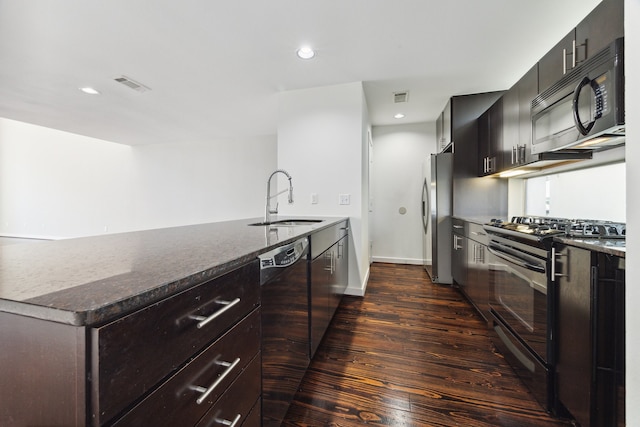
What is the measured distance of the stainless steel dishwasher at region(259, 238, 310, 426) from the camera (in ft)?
3.15

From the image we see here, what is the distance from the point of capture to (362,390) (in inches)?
57.5

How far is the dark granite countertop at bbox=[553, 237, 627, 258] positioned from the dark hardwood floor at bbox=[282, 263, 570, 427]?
91 cm

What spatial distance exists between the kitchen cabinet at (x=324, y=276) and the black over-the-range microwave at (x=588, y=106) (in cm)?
158

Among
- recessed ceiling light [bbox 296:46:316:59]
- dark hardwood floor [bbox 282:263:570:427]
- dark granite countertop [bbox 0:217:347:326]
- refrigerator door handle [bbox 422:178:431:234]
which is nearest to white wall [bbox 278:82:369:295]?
recessed ceiling light [bbox 296:46:316:59]

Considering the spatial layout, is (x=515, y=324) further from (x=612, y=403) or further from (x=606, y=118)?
(x=606, y=118)

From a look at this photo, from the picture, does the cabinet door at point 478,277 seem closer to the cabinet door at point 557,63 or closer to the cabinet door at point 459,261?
the cabinet door at point 459,261

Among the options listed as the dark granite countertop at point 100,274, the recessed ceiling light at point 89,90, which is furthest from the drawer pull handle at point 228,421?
the recessed ceiling light at point 89,90

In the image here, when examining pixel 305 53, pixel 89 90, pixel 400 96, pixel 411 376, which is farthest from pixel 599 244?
pixel 89 90

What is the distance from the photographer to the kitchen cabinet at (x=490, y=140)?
8.45ft

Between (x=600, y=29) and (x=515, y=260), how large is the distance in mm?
1331

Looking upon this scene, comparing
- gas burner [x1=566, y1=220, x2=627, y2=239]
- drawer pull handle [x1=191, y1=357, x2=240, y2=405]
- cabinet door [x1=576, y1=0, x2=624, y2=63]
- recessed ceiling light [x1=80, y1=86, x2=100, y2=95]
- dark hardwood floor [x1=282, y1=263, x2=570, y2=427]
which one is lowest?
dark hardwood floor [x1=282, y1=263, x2=570, y2=427]

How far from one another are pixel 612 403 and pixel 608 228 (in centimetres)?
78

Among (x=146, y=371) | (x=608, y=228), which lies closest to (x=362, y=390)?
(x=146, y=371)

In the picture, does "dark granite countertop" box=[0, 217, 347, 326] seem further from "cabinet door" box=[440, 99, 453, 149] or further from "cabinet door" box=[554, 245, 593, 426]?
"cabinet door" box=[440, 99, 453, 149]
